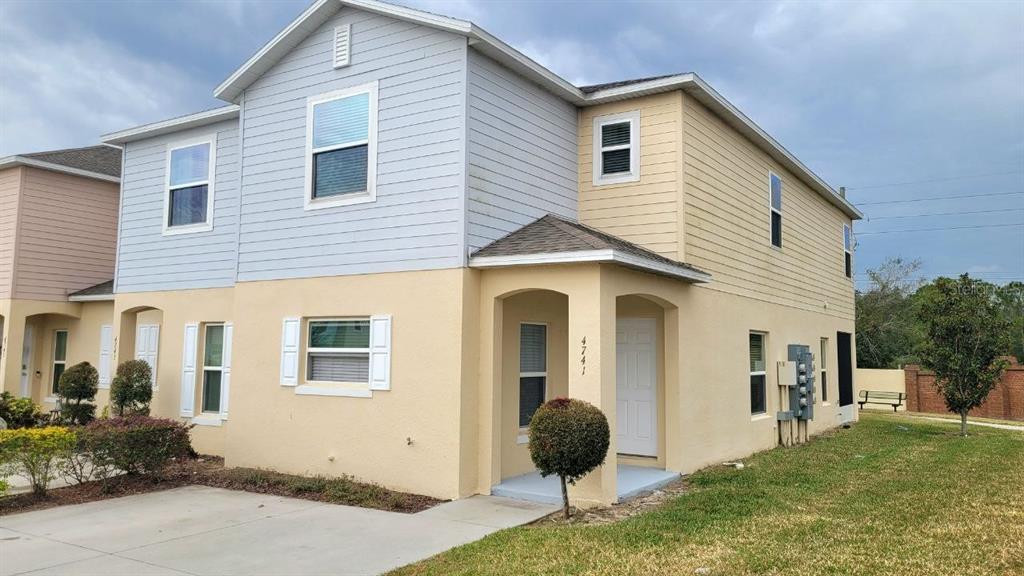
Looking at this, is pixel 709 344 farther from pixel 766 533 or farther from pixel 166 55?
pixel 166 55

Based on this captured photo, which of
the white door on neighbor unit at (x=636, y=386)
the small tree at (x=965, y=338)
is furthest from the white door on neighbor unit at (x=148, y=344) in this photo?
the small tree at (x=965, y=338)

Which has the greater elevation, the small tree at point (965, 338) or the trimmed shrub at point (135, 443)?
the small tree at point (965, 338)

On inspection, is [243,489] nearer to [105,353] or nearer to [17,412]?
[105,353]

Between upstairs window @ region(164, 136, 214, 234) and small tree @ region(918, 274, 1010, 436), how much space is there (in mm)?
15575

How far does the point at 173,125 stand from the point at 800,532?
1251 cm

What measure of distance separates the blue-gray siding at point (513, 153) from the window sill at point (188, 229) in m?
6.36

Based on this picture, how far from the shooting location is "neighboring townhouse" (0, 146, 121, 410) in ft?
51.6

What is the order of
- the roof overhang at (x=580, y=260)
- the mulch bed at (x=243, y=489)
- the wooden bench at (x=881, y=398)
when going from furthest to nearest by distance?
1. the wooden bench at (x=881, y=398)
2. the mulch bed at (x=243, y=489)
3. the roof overhang at (x=580, y=260)

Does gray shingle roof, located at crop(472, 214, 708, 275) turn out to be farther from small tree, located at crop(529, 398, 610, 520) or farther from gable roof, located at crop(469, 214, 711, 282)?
small tree, located at crop(529, 398, 610, 520)

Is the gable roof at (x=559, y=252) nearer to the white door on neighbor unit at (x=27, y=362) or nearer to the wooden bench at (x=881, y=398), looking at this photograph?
the white door on neighbor unit at (x=27, y=362)

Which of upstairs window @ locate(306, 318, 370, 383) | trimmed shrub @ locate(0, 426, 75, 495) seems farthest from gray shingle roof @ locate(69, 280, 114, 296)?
upstairs window @ locate(306, 318, 370, 383)

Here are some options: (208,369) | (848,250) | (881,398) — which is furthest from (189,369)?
(881,398)

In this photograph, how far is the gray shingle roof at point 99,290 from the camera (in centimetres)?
1572

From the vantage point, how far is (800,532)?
6703 mm
